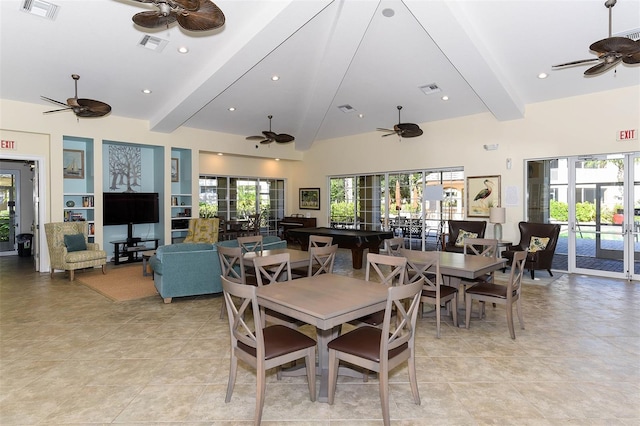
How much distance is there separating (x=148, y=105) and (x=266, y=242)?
4.24 m

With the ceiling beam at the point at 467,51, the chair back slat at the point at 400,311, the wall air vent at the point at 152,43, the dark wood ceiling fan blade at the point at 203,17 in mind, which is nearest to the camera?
the chair back slat at the point at 400,311

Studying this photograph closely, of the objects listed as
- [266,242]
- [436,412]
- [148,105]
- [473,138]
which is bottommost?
[436,412]

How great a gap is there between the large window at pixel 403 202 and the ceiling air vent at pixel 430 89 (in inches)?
87.9

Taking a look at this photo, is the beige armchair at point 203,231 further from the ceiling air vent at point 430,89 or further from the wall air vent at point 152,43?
the ceiling air vent at point 430,89

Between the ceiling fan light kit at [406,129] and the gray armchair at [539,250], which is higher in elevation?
the ceiling fan light kit at [406,129]

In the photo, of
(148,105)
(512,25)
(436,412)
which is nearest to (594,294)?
(512,25)

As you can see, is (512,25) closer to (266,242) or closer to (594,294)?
(594,294)

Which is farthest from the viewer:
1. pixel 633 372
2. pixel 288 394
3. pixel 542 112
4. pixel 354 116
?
pixel 354 116

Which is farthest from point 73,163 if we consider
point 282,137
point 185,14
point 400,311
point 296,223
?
point 400,311

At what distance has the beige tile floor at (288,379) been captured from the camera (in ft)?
8.27

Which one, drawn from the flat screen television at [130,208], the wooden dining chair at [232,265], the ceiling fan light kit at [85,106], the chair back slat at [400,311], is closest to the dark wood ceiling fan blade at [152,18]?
the wooden dining chair at [232,265]

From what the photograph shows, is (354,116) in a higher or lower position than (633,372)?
higher

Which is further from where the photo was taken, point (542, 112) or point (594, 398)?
point (542, 112)

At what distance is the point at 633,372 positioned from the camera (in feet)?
10.2
